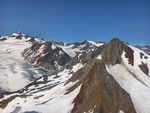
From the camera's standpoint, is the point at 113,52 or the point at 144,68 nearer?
the point at 113,52

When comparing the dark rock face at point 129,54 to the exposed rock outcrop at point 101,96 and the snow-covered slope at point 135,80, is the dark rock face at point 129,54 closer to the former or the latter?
the snow-covered slope at point 135,80

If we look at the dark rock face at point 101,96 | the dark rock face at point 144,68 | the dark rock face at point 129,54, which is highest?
the dark rock face at point 129,54

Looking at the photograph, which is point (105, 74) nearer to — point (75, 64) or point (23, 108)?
point (23, 108)

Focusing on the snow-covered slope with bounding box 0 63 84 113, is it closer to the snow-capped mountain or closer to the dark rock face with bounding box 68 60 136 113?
the snow-capped mountain

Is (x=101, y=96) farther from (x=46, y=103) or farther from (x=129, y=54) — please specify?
(x=129, y=54)

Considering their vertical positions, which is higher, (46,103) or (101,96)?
(46,103)

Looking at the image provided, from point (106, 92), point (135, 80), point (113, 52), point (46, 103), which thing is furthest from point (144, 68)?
point (46, 103)

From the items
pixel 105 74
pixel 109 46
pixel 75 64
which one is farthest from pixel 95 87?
pixel 75 64

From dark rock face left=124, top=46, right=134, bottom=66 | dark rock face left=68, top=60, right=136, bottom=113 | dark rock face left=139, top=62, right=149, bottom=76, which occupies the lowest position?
dark rock face left=68, top=60, right=136, bottom=113

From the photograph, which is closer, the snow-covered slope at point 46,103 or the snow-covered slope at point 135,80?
the snow-covered slope at point 46,103

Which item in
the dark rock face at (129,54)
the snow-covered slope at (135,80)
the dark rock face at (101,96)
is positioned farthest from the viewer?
the dark rock face at (129,54)

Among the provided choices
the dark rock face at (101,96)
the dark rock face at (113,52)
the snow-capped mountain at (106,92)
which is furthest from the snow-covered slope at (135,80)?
the dark rock face at (101,96)

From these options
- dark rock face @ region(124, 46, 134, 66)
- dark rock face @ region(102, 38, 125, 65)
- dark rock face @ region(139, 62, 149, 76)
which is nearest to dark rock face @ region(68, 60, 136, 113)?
dark rock face @ region(102, 38, 125, 65)
